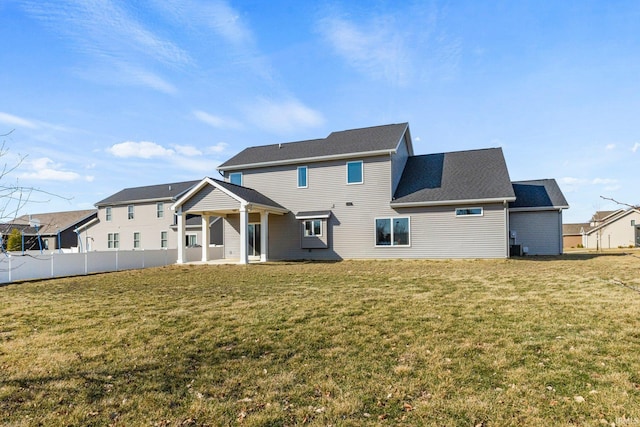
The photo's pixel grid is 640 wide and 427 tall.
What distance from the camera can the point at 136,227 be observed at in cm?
3170

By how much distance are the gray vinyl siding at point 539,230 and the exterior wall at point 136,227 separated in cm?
2388

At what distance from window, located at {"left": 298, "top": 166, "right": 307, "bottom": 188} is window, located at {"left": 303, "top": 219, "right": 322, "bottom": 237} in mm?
2086

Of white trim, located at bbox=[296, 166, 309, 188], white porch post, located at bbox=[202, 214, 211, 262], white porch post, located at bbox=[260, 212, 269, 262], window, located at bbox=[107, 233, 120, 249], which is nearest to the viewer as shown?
white porch post, located at bbox=[260, 212, 269, 262]

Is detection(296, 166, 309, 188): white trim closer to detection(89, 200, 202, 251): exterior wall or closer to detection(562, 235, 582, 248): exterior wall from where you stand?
detection(89, 200, 202, 251): exterior wall

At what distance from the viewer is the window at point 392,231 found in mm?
19594

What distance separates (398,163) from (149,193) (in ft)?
71.9

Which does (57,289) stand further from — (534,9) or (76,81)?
(534,9)

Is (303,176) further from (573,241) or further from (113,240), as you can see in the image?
(573,241)

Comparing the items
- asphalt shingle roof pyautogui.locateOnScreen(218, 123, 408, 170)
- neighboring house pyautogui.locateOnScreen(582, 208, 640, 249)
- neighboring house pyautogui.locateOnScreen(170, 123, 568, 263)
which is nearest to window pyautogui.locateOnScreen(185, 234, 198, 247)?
neighboring house pyautogui.locateOnScreen(170, 123, 568, 263)

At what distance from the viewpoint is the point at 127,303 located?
865cm

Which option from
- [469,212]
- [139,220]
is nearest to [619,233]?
[469,212]

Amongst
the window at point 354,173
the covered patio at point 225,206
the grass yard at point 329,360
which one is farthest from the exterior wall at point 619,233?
the grass yard at point 329,360

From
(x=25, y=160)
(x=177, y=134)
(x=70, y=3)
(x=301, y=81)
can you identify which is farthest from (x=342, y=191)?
(x=25, y=160)

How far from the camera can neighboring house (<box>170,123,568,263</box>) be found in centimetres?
1864
